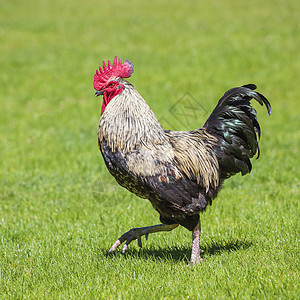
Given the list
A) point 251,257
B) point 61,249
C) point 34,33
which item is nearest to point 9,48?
point 34,33

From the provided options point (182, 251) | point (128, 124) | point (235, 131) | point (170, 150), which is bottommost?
point (182, 251)

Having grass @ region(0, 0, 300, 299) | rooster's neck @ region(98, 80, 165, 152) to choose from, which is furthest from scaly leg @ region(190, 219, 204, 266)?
rooster's neck @ region(98, 80, 165, 152)

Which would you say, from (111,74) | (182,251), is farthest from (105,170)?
(111,74)

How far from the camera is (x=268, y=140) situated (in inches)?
455

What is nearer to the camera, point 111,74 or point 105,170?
point 111,74

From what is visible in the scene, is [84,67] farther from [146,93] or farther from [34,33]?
[34,33]

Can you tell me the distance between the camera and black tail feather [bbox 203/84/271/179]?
5320 millimetres

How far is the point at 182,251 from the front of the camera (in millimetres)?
5746

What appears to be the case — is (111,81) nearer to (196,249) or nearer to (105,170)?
(196,249)

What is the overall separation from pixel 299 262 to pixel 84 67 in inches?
555

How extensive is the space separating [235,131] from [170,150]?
0.88 metres

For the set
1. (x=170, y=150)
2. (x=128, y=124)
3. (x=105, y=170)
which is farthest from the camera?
(x=105, y=170)

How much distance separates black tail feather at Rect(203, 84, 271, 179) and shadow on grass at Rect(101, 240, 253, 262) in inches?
37.6

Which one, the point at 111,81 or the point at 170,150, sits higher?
the point at 111,81
